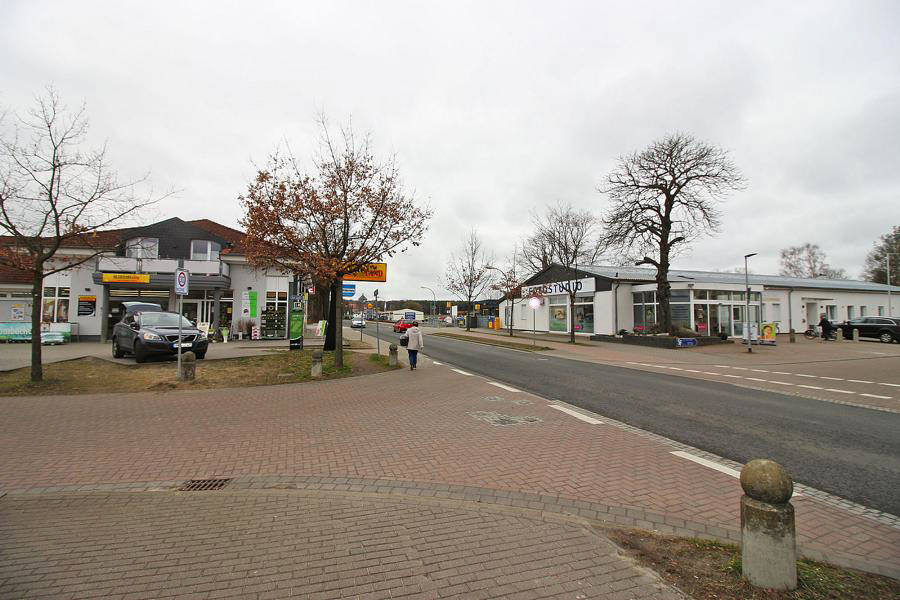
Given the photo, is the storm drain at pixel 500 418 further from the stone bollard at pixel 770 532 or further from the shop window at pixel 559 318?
the shop window at pixel 559 318

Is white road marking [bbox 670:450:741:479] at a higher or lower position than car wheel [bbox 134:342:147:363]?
lower

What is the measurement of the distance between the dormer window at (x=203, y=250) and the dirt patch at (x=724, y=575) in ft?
95.7

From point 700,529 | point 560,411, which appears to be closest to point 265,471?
point 700,529

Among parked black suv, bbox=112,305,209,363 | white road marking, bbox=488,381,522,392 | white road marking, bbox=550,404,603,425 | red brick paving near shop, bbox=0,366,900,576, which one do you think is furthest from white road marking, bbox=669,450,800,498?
parked black suv, bbox=112,305,209,363

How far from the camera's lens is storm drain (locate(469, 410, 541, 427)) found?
721 cm

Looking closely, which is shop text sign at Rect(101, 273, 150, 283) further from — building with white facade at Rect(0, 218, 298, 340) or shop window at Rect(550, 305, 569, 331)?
shop window at Rect(550, 305, 569, 331)

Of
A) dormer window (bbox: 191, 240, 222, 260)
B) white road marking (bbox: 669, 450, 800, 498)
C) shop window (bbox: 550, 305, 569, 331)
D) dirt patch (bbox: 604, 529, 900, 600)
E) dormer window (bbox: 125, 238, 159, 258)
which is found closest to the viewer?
dirt patch (bbox: 604, 529, 900, 600)

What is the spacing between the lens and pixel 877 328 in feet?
93.9

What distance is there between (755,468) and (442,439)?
407 cm

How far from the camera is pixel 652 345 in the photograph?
83.5 feet

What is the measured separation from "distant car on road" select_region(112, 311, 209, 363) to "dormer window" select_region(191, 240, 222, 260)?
13.3m

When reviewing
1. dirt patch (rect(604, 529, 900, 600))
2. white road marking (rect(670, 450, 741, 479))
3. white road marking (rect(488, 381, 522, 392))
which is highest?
dirt patch (rect(604, 529, 900, 600))

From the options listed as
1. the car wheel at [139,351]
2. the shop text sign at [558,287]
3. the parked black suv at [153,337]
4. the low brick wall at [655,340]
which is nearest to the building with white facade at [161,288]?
the parked black suv at [153,337]

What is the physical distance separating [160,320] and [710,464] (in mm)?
15723
